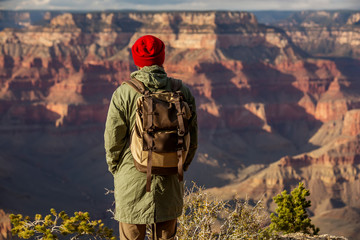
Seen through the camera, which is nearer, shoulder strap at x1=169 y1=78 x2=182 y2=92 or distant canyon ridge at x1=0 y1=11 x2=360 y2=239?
shoulder strap at x1=169 y1=78 x2=182 y2=92

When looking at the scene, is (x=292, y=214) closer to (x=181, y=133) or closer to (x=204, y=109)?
(x=181, y=133)

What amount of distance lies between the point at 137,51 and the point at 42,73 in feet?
346

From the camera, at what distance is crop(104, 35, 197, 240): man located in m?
8.88

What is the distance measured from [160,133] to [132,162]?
82 centimetres

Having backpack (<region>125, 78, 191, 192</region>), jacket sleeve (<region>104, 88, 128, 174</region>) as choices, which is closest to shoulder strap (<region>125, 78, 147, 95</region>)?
backpack (<region>125, 78, 191, 192</region>)

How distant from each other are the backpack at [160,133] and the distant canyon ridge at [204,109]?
45645 mm

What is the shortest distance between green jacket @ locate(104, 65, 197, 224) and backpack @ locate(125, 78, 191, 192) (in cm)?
19

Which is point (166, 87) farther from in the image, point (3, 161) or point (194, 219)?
point (3, 161)

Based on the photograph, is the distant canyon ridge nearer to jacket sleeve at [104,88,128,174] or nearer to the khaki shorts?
the khaki shorts

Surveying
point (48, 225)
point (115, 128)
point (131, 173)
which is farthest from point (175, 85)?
point (48, 225)

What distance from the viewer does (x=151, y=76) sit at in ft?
29.5

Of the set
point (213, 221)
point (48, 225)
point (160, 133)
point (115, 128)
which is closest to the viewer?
point (160, 133)

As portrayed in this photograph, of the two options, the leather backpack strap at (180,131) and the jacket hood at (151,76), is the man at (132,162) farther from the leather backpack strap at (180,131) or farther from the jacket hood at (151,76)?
the leather backpack strap at (180,131)

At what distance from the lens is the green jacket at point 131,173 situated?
29.1ft
